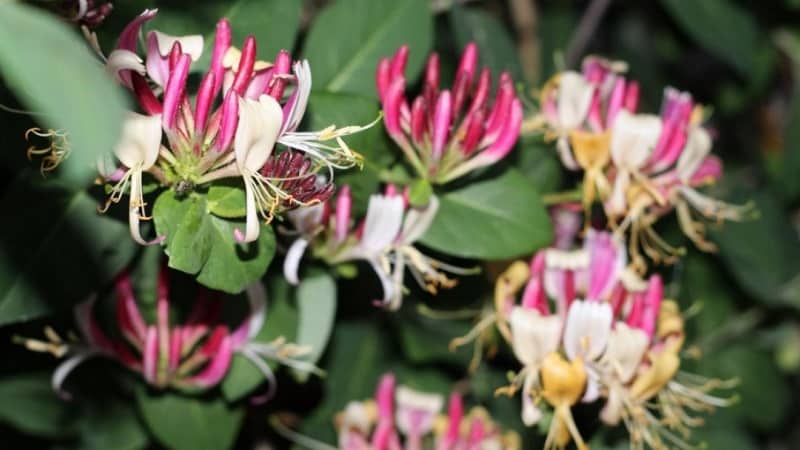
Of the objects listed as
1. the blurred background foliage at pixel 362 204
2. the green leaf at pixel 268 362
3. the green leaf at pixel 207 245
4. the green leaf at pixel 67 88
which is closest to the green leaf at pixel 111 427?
the blurred background foliage at pixel 362 204

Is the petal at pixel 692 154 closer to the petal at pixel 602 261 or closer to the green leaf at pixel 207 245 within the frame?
the petal at pixel 602 261

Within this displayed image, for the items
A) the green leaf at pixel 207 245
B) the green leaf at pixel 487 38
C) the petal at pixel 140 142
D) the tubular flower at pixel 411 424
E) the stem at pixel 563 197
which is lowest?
the tubular flower at pixel 411 424

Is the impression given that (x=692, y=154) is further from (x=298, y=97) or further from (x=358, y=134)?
(x=298, y=97)

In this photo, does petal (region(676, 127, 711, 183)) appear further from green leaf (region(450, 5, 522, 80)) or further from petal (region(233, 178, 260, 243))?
petal (region(233, 178, 260, 243))

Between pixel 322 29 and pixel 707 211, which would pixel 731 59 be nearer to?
pixel 707 211

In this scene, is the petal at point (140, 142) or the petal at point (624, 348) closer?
the petal at point (140, 142)
